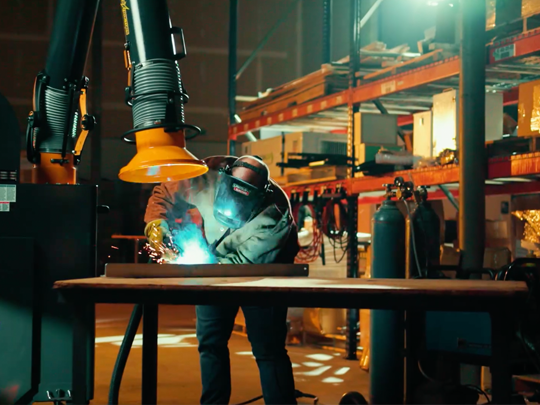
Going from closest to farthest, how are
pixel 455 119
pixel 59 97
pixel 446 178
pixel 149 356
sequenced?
1. pixel 149 356
2. pixel 59 97
3. pixel 446 178
4. pixel 455 119

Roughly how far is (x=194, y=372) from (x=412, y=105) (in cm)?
335

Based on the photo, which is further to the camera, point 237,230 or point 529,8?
point 529,8

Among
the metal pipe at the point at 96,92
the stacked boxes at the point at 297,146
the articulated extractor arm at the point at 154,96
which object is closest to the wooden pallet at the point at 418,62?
the stacked boxes at the point at 297,146

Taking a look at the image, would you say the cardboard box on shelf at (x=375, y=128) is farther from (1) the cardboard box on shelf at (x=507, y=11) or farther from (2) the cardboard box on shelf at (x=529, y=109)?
(2) the cardboard box on shelf at (x=529, y=109)

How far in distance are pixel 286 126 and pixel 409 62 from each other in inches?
105

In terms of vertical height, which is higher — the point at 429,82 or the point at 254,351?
the point at 429,82

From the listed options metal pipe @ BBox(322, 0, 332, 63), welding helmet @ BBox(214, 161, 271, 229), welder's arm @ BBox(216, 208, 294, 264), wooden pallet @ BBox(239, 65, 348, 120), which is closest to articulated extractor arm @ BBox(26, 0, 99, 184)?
welding helmet @ BBox(214, 161, 271, 229)

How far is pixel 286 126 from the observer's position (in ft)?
27.3

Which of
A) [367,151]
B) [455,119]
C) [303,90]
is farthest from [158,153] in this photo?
[303,90]

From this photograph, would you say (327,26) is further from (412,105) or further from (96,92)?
(96,92)

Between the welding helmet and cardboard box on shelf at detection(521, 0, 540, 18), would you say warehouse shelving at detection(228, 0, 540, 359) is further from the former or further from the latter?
the welding helmet

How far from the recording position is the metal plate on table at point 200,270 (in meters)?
2.95

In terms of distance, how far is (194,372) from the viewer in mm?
5820

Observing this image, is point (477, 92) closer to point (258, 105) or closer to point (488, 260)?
point (488, 260)
